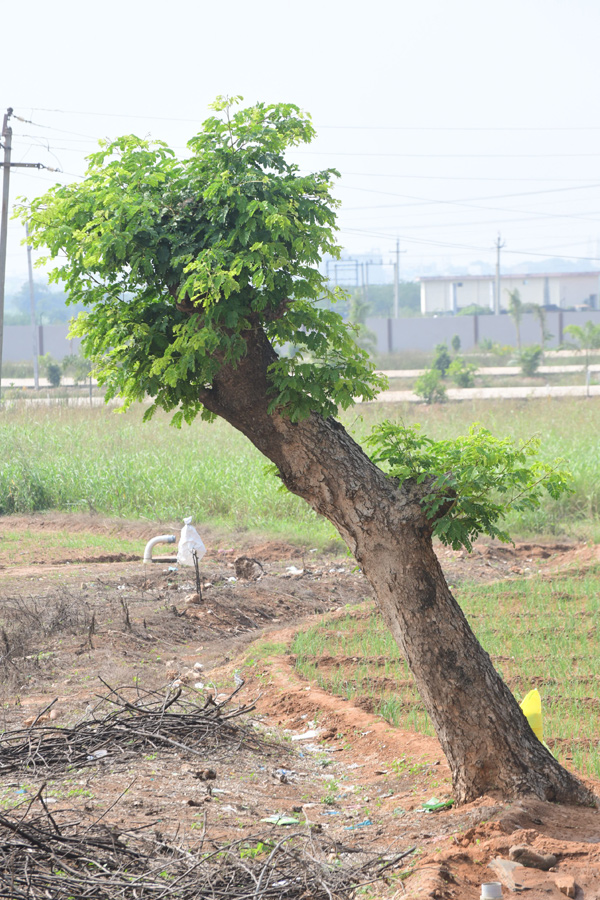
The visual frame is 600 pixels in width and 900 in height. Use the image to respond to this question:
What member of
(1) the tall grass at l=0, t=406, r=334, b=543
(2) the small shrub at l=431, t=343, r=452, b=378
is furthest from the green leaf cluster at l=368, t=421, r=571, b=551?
(2) the small shrub at l=431, t=343, r=452, b=378

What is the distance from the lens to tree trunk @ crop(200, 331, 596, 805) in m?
4.24

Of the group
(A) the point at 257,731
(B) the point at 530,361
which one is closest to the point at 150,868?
(A) the point at 257,731

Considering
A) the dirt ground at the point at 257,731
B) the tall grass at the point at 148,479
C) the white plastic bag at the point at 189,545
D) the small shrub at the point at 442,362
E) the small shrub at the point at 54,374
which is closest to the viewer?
the dirt ground at the point at 257,731

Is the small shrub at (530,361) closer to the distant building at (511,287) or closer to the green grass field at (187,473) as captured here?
the green grass field at (187,473)

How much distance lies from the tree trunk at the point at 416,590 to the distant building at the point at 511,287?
305 ft

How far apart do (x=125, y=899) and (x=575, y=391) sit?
29.4 metres

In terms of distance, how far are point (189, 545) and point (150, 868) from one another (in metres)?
5.89

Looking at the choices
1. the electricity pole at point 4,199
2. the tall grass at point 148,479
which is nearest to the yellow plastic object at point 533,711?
the tall grass at point 148,479

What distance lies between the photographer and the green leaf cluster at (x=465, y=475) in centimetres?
417

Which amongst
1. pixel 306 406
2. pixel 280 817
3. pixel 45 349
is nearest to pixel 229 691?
pixel 280 817

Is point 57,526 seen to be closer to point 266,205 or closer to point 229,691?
point 229,691

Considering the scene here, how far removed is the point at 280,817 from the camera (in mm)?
4168

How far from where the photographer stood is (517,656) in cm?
708

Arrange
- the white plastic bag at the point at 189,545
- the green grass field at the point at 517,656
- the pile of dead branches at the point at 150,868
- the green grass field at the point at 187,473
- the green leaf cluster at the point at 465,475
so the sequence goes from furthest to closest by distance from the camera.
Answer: the green grass field at the point at 187,473
the white plastic bag at the point at 189,545
the green grass field at the point at 517,656
the green leaf cluster at the point at 465,475
the pile of dead branches at the point at 150,868
